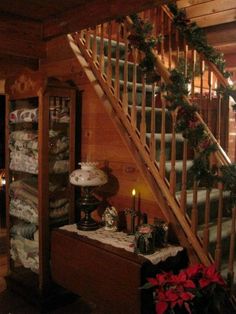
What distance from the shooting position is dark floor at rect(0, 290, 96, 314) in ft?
9.82

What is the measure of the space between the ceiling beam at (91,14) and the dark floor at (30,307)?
94.5 inches

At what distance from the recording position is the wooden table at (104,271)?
223 centimetres

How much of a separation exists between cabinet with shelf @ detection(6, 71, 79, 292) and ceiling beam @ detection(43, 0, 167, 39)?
20.6 inches

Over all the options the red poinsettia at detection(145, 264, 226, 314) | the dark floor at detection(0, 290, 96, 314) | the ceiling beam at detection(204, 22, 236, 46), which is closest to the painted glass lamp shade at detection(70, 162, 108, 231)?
the dark floor at detection(0, 290, 96, 314)

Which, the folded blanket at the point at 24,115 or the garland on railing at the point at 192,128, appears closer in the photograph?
the garland on railing at the point at 192,128

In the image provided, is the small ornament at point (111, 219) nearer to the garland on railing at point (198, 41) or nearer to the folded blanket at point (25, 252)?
the folded blanket at point (25, 252)

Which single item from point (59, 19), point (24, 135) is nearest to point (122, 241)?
point (24, 135)

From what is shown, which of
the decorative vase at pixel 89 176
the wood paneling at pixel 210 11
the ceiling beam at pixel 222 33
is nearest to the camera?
the decorative vase at pixel 89 176

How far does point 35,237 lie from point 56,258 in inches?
17.0

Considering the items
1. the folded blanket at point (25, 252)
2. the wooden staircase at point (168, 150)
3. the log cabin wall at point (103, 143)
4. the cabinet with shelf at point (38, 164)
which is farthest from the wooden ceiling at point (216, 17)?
the folded blanket at point (25, 252)

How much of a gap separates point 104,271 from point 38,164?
3.59 ft

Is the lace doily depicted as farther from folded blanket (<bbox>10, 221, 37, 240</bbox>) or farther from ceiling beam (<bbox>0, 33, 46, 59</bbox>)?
ceiling beam (<bbox>0, 33, 46, 59</bbox>)

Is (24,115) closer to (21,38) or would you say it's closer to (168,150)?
(21,38)

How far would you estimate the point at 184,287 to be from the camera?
6.57ft
